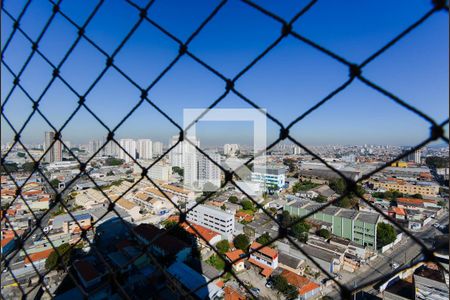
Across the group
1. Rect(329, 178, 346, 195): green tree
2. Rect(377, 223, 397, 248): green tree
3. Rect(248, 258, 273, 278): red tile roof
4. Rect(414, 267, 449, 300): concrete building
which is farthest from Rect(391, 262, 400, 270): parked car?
Rect(329, 178, 346, 195): green tree

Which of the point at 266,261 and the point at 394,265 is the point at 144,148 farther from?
the point at 394,265

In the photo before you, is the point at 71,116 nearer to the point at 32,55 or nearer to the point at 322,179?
the point at 32,55

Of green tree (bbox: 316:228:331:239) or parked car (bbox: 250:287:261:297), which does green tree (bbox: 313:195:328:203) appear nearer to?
green tree (bbox: 316:228:331:239)

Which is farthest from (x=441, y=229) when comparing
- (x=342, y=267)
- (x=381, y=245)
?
(x=342, y=267)

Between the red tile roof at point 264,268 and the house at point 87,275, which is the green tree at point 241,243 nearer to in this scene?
the red tile roof at point 264,268

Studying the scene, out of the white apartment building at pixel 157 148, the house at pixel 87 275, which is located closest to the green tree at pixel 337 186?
the house at pixel 87 275
